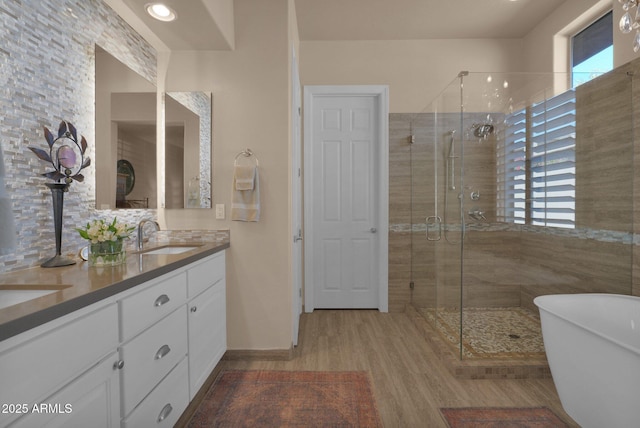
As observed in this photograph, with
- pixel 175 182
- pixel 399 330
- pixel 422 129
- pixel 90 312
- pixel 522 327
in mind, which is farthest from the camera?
pixel 422 129

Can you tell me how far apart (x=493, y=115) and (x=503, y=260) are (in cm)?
121

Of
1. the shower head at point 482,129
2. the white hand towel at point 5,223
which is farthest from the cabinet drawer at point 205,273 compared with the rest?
the shower head at point 482,129

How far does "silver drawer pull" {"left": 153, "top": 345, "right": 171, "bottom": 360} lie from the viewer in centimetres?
142

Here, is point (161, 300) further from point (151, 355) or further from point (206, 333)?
point (206, 333)

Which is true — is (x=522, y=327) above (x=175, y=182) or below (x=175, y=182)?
below

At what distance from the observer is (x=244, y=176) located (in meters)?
2.37

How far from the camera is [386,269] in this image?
3.60m

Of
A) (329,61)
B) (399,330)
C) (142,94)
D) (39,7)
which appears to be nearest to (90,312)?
(39,7)

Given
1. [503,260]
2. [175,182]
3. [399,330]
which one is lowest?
[399,330]

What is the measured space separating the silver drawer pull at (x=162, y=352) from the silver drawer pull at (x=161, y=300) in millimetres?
189

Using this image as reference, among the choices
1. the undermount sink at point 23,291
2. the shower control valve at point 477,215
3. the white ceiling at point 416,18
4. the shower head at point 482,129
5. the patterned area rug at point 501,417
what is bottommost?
the patterned area rug at point 501,417

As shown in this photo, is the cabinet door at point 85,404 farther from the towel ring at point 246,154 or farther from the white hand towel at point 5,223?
the towel ring at point 246,154

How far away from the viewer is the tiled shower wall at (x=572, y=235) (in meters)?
2.27

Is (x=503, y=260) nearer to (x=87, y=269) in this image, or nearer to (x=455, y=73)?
(x=455, y=73)
